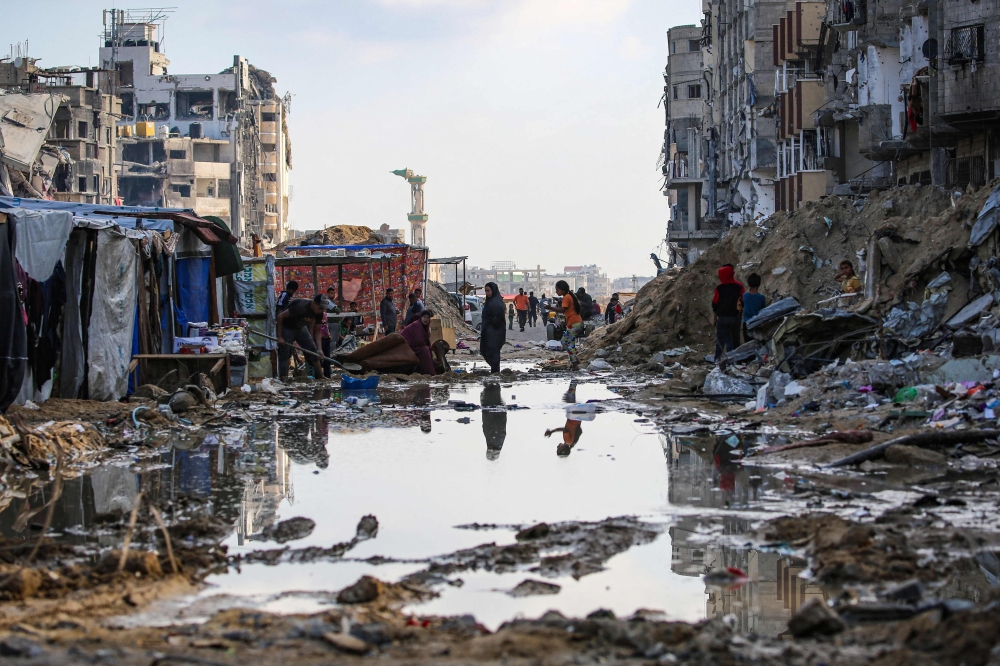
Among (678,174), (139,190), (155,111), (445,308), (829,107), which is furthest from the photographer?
(155,111)

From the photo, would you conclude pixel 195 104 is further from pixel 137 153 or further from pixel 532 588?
pixel 532 588

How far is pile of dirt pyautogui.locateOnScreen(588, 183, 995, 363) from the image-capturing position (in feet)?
65.4

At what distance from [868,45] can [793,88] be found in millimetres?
9488

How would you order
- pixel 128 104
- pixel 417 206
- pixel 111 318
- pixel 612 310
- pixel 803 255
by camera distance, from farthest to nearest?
pixel 417 206, pixel 128 104, pixel 612 310, pixel 803 255, pixel 111 318

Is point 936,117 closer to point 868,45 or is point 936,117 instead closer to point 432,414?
point 868,45

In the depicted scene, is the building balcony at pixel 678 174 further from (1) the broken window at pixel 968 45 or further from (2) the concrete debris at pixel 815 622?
(2) the concrete debris at pixel 815 622

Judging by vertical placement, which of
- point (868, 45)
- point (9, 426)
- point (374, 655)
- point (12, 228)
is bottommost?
point (374, 655)

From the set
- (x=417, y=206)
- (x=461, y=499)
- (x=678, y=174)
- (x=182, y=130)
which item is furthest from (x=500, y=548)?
(x=417, y=206)

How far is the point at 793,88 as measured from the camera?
47625 mm

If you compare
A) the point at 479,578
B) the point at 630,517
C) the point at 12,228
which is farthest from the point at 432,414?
the point at 479,578

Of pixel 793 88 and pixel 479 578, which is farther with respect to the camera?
pixel 793 88

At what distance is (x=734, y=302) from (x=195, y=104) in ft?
A: 292

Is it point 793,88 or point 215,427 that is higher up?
point 793,88

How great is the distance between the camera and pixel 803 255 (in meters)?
23.8
